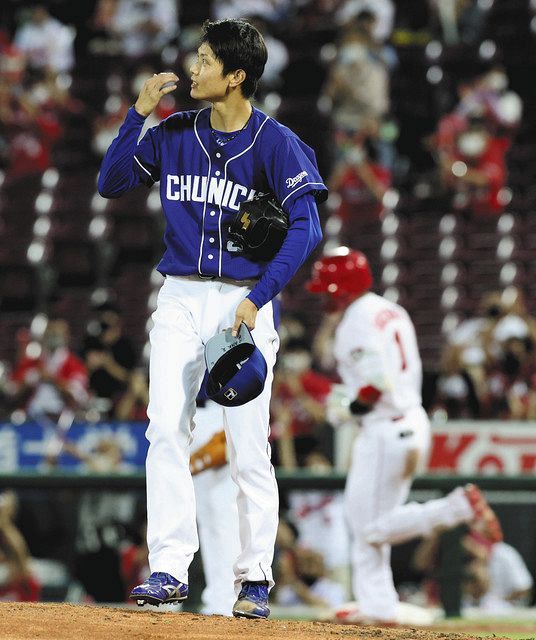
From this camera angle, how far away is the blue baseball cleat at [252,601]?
5312 mm

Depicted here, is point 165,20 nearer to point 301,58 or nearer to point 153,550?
point 301,58

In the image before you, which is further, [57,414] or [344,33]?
[344,33]

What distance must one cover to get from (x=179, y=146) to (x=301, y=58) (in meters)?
10.2

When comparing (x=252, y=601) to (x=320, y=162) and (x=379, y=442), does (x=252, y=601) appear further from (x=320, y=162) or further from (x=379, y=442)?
(x=320, y=162)

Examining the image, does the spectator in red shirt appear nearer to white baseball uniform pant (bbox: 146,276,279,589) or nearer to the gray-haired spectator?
white baseball uniform pant (bbox: 146,276,279,589)

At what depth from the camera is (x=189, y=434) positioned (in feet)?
17.7

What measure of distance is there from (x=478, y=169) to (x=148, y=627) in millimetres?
9389

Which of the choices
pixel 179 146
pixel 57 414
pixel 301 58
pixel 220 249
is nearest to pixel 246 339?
pixel 220 249

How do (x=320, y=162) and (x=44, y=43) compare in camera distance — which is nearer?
(x=320, y=162)

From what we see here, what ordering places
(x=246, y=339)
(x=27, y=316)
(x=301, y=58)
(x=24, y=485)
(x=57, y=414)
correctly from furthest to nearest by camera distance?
1. (x=301, y=58)
2. (x=27, y=316)
3. (x=57, y=414)
4. (x=24, y=485)
5. (x=246, y=339)

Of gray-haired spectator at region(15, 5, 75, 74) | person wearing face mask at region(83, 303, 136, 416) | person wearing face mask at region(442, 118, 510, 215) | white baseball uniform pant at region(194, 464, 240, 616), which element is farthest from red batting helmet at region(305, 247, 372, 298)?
gray-haired spectator at region(15, 5, 75, 74)

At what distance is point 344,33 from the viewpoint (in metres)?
14.8

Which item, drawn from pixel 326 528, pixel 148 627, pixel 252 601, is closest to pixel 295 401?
pixel 326 528

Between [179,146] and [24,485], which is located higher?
[179,146]
